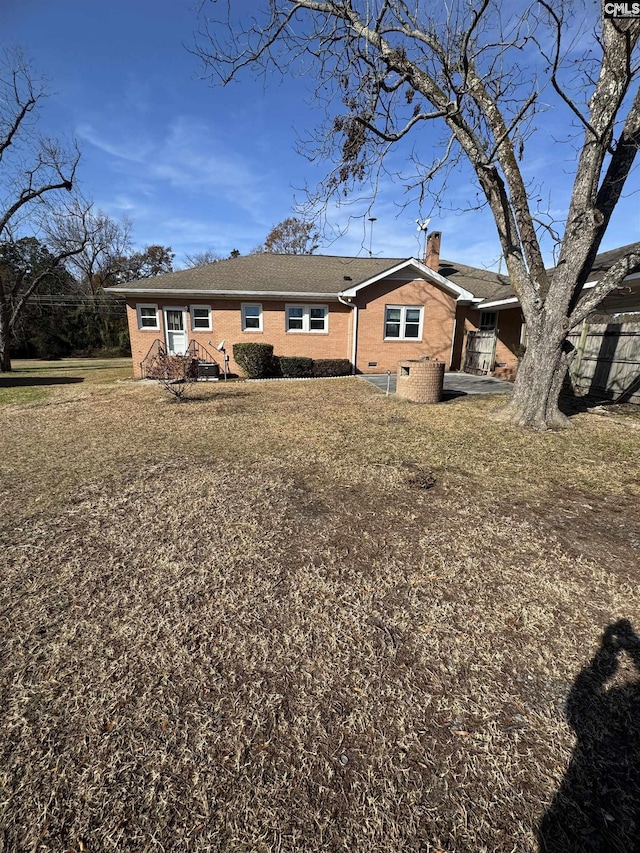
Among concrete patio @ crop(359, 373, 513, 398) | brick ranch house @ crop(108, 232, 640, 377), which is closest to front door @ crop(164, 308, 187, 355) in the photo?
brick ranch house @ crop(108, 232, 640, 377)

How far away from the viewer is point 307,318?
52.4 ft

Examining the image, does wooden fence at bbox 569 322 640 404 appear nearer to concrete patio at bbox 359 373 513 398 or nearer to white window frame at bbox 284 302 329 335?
concrete patio at bbox 359 373 513 398

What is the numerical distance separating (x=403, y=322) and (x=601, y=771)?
1568cm

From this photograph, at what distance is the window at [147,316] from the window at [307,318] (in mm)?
5445

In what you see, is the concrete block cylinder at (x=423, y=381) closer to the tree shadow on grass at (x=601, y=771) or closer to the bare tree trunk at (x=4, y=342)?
the tree shadow on grass at (x=601, y=771)

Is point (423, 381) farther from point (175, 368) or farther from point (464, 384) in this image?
point (175, 368)

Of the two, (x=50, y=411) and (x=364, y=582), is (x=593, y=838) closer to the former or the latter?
(x=364, y=582)

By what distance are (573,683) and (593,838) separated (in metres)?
0.77

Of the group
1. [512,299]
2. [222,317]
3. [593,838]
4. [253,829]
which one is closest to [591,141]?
[512,299]

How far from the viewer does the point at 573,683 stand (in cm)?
211

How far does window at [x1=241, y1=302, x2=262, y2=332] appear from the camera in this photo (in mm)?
15562

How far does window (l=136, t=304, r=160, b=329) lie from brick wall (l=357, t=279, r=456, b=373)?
8451mm

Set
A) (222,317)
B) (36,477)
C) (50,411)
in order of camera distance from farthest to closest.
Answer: (222,317) < (50,411) < (36,477)

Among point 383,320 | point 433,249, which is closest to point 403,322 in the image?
point 383,320
